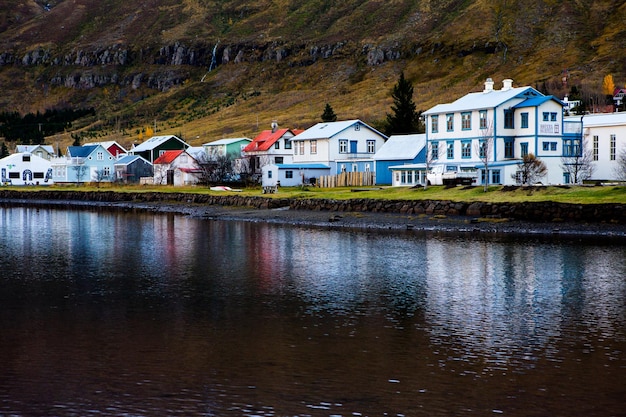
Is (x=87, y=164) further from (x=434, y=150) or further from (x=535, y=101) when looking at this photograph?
(x=535, y=101)

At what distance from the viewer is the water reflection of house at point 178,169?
105062 mm

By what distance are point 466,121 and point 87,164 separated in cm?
6995

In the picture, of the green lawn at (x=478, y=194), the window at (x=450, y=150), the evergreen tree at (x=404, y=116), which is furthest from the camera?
the evergreen tree at (x=404, y=116)

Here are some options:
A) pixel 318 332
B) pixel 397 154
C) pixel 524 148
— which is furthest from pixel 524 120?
pixel 318 332

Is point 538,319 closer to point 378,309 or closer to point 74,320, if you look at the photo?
point 378,309

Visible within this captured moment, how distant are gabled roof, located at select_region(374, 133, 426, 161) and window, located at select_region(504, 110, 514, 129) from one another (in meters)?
11.5

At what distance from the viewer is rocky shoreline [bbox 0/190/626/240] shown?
49406 mm

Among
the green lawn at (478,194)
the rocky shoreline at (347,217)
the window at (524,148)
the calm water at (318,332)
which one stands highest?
the window at (524,148)

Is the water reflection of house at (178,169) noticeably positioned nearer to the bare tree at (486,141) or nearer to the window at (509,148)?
the bare tree at (486,141)

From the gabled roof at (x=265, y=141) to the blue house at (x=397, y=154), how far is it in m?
17.4

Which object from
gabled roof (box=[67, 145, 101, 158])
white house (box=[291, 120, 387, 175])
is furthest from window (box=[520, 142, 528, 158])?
gabled roof (box=[67, 145, 101, 158])

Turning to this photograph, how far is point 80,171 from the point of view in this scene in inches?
4958

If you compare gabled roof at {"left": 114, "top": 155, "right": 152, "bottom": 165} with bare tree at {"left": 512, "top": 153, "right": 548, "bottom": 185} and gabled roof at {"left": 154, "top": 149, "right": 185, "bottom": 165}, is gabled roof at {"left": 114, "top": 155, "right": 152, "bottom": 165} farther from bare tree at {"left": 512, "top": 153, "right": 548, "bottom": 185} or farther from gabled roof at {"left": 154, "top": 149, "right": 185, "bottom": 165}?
bare tree at {"left": 512, "top": 153, "right": 548, "bottom": 185}

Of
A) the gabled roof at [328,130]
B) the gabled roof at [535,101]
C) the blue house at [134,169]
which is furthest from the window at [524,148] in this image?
the blue house at [134,169]
